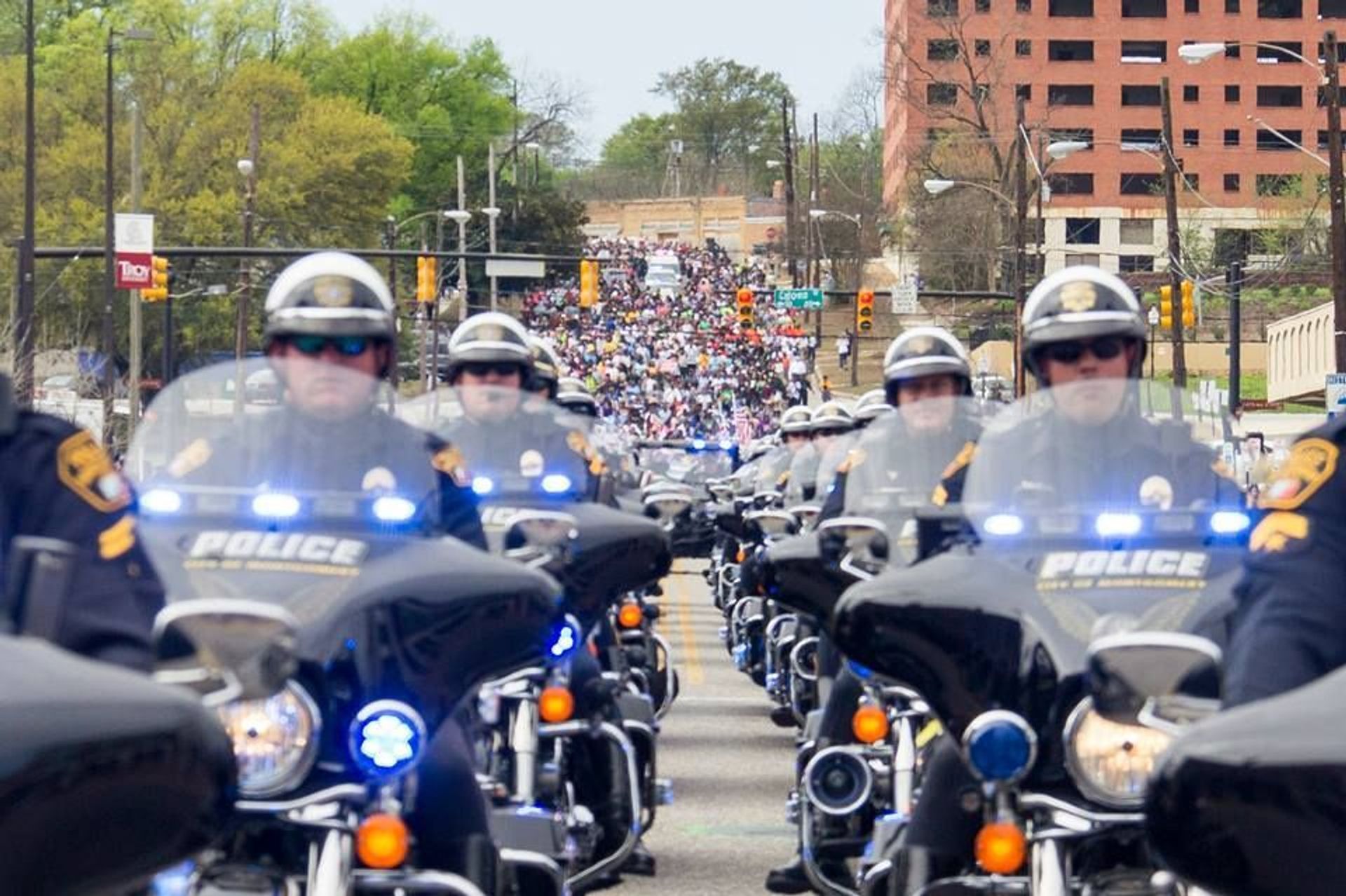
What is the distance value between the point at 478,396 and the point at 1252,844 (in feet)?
25.8

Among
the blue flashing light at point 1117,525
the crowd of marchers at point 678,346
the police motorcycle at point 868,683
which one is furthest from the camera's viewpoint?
the crowd of marchers at point 678,346

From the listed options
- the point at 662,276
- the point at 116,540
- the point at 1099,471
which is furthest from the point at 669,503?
the point at 662,276

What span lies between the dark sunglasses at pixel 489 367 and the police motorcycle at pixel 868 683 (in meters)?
1.44

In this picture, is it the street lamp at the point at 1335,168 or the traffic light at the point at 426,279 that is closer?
the street lamp at the point at 1335,168

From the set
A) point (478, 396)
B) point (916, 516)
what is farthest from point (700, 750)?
point (916, 516)

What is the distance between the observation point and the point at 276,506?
6.09m

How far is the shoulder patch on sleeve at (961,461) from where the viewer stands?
8.88 metres

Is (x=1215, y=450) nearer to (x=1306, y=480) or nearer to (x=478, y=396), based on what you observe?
(x=1306, y=480)

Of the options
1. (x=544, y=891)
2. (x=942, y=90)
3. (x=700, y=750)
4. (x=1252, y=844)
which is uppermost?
(x=942, y=90)

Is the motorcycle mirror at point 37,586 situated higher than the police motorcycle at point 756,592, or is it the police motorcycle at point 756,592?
the motorcycle mirror at point 37,586

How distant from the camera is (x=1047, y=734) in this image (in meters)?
5.69

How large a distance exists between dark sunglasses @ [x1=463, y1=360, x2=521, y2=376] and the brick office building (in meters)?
111

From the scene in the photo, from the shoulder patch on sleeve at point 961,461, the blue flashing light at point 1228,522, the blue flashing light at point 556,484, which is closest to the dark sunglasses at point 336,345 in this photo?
the blue flashing light at point 1228,522

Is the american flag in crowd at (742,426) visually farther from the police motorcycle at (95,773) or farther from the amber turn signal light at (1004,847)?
the police motorcycle at (95,773)
